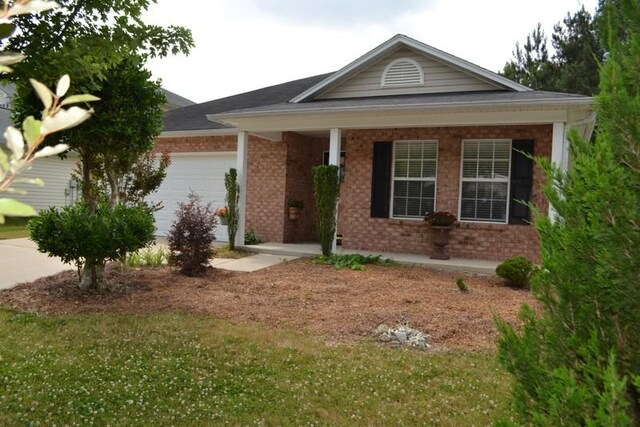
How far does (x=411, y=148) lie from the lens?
447 inches

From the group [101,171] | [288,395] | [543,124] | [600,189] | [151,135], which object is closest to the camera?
[600,189]

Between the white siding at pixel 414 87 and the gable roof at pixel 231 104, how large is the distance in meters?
2.57

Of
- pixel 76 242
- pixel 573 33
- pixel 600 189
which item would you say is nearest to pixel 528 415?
pixel 600 189

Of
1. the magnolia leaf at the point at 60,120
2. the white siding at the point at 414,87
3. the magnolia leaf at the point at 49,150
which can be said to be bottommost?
the magnolia leaf at the point at 49,150

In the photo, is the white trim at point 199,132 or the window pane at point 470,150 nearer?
the window pane at point 470,150

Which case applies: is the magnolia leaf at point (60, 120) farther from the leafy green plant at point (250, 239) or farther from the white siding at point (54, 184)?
the white siding at point (54, 184)

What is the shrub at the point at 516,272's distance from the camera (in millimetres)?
8219

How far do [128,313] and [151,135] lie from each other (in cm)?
256

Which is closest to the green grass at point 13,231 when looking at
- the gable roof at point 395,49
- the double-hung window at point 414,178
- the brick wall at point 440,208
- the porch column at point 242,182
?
the porch column at point 242,182

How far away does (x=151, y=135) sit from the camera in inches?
272

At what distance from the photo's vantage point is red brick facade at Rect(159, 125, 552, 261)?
10352 mm

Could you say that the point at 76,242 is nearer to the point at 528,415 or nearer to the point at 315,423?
the point at 315,423

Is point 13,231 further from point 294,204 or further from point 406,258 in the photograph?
point 406,258

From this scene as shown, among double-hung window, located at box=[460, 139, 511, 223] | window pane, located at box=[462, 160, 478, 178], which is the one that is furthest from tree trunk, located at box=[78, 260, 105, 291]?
window pane, located at box=[462, 160, 478, 178]
